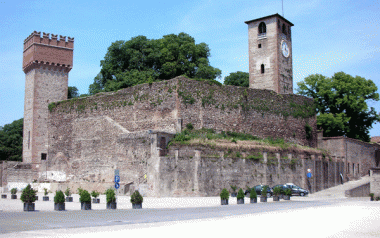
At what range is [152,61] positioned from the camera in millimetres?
52844

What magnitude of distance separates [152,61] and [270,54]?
1426cm

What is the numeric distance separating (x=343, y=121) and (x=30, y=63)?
37677 millimetres

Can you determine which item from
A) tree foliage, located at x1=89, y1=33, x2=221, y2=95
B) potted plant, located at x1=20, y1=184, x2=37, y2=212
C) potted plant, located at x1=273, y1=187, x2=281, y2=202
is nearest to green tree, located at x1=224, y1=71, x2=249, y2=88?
tree foliage, located at x1=89, y1=33, x2=221, y2=95

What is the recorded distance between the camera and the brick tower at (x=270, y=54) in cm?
4938

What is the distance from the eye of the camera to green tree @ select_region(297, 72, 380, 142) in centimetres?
5184

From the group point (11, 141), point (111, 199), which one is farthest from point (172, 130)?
point (11, 141)

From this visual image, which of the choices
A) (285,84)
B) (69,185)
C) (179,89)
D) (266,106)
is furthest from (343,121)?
(69,185)

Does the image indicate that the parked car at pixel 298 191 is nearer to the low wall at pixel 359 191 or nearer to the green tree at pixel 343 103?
the low wall at pixel 359 191

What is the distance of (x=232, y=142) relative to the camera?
39.3 meters

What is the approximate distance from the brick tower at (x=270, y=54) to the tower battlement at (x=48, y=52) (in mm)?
21821

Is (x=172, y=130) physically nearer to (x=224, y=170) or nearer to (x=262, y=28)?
(x=224, y=170)

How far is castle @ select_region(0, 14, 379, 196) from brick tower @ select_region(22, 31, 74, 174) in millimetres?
113

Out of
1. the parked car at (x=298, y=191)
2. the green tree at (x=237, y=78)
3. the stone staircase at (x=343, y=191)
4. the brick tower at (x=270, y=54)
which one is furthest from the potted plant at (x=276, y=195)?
the green tree at (x=237, y=78)

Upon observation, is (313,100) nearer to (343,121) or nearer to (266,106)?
(343,121)
